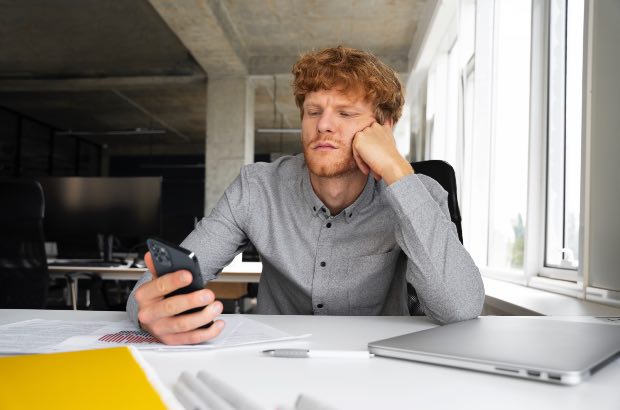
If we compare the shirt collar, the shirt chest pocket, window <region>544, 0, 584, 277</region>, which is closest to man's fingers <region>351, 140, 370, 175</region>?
the shirt collar

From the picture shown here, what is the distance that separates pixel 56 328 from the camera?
3.26ft

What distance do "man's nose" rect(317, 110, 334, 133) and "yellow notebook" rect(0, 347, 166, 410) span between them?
2.73ft

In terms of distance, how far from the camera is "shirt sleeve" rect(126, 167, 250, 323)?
1399mm

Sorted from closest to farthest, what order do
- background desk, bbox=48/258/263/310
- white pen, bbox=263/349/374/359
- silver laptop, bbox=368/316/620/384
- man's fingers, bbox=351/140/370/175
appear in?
silver laptop, bbox=368/316/620/384 < white pen, bbox=263/349/374/359 < man's fingers, bbox=351/140/370/175 < background desk, bbox=48/258/263/310

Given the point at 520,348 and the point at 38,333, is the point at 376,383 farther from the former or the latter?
the point at 38,333

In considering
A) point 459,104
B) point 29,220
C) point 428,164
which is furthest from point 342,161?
point 459,104

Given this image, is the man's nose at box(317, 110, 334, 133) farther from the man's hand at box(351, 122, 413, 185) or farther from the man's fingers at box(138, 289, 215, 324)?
the man's fingers at box(138, 289, 215, 324)

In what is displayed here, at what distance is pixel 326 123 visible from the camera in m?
1.41

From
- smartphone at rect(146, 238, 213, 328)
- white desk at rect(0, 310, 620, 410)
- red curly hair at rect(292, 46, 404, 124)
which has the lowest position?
white desk at rect(0, 310, 620, 410)

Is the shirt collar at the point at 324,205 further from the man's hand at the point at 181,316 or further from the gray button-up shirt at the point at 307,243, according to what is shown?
the man's hand at the point at 181,316

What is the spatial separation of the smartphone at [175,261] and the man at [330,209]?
0.53 meters

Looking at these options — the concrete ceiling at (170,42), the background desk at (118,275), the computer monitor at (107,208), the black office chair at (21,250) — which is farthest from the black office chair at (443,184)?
the concrete ceiling at (170,42)

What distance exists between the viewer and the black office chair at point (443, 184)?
5.57 feet

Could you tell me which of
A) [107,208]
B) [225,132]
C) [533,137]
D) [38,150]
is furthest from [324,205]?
[38,150]
